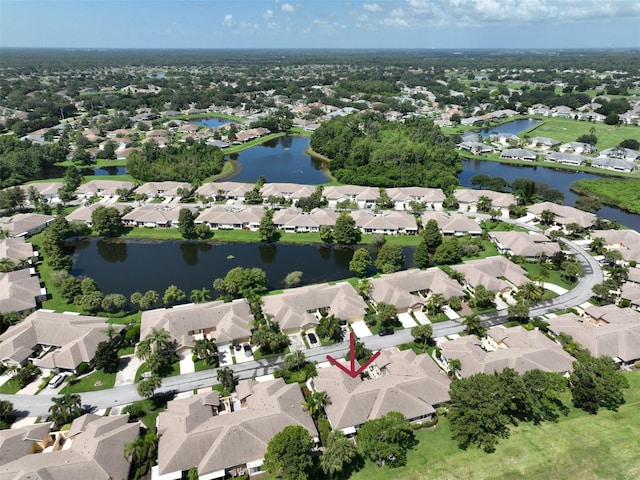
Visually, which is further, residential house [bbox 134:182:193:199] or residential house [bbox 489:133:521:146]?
residential house [bbox 489:133:521:146]

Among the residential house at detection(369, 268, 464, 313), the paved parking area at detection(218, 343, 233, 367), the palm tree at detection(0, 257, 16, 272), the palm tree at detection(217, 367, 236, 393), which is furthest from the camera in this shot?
the palm tree at detection(0, 257, 16, 272)

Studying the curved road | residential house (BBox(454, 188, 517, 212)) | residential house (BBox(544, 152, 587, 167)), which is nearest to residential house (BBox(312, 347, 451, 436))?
the curved road

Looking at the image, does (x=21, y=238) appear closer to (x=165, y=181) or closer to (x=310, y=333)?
(x=165, y=181)

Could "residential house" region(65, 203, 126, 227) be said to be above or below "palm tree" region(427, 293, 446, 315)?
above

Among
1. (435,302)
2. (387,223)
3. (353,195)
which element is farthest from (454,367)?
(353,195)

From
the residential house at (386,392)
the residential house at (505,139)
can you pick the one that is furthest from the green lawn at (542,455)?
the residential house at (505,139)

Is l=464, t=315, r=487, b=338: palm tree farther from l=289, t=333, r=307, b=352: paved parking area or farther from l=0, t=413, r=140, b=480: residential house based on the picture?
l=0, t=413, r=140, b=480: residential house

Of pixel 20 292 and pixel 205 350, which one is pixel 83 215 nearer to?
pixel 20 292
